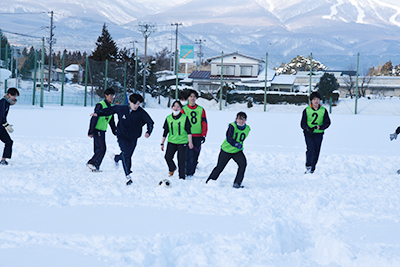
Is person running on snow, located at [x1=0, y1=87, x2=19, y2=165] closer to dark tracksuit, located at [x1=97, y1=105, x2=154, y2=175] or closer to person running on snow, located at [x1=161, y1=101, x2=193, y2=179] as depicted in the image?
dark tracksuit, located at [x1=97, y1=105, x2=154, y2=175]

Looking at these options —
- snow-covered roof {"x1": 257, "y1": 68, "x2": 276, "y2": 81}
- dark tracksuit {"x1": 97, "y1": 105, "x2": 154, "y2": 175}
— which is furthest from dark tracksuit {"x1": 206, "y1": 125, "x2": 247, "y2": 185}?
snow-covered roof {"x1": 257, "y1": 68, "x2": 276, "y2": 81}

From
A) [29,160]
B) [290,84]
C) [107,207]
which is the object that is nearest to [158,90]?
[290,84]

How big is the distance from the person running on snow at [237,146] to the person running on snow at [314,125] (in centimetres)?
200

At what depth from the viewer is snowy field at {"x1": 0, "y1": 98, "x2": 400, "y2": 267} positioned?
3.63m

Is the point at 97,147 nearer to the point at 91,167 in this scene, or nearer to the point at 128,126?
the point at 91,167

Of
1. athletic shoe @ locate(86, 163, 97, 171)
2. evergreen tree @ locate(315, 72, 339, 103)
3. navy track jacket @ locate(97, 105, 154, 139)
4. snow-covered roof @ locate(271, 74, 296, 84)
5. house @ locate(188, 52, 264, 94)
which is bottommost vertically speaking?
athletic shoe @ locate(86, 163, 97, 171)

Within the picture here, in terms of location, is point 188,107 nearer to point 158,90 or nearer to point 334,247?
point 334,247

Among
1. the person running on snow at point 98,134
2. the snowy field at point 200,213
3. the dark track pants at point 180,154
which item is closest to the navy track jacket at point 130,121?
the dark track pants at point 180,154

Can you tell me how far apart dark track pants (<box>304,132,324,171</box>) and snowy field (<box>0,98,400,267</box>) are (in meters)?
0.25

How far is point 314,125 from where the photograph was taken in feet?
26.8

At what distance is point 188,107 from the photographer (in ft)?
24.5

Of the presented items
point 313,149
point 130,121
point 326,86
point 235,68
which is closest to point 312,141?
point 313,149

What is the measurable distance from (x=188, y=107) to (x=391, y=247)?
422cm

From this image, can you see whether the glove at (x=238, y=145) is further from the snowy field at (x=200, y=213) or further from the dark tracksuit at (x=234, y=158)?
the snowy field at (x=200, y=213)
